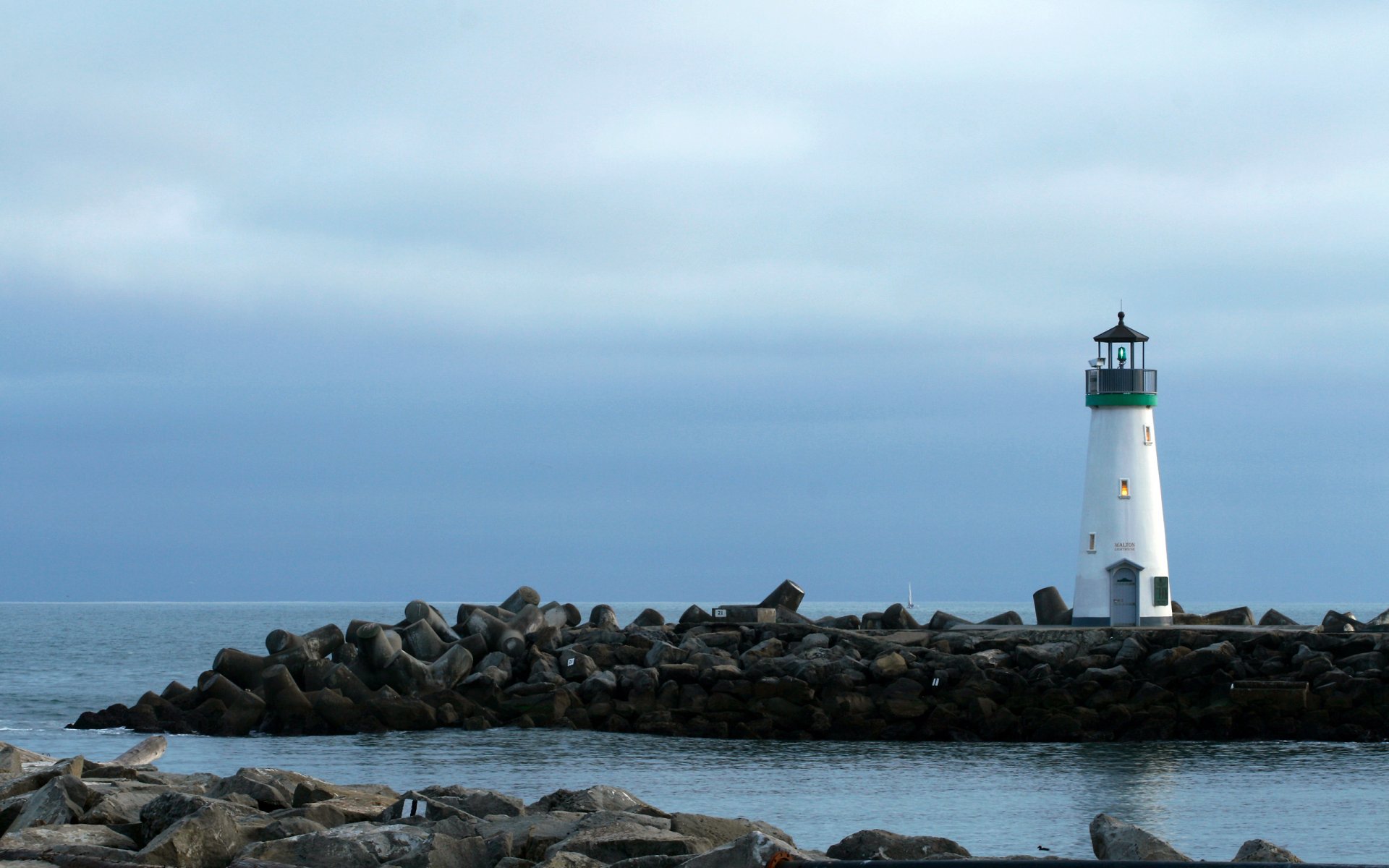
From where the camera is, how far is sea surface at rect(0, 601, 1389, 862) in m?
13.8

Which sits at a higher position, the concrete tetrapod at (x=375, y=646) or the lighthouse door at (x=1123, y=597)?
the lighthouse door at (x=1123, y=597)

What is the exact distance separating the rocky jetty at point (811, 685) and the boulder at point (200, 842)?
40.1 feet

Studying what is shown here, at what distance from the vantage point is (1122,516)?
2434 centimetres

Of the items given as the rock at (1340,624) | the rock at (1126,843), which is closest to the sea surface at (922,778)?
the rock at (1126,843)

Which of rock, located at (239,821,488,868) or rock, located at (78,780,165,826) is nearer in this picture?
rock, located at (239,821,488,868)

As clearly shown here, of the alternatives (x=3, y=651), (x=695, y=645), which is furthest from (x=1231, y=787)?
(x=3, y=651)

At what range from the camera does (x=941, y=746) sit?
19281 mm

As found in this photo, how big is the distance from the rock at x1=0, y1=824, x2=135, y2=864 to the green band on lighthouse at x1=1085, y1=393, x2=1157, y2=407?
63.3 ft

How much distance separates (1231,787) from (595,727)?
8047mm

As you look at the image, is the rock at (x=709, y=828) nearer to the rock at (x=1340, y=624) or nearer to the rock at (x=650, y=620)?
the rock at (x=650, y=620)

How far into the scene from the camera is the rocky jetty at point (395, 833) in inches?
297

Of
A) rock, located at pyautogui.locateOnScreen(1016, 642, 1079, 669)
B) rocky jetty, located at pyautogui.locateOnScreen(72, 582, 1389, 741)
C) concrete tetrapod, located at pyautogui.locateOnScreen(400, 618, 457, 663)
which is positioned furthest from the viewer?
concrete tetrapod, located at pyautogui.locateOnScreen(400, 618, 457, 663)

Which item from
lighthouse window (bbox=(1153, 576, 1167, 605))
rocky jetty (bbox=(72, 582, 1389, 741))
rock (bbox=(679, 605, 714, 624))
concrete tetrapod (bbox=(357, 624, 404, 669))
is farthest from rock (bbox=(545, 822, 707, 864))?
lighthouse window (bbox=(1153, 576, 1167, 605))

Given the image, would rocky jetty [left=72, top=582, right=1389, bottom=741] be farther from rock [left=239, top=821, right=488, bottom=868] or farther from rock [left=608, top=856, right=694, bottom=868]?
rock [left=608, top=856, right=694, bottom=868]
